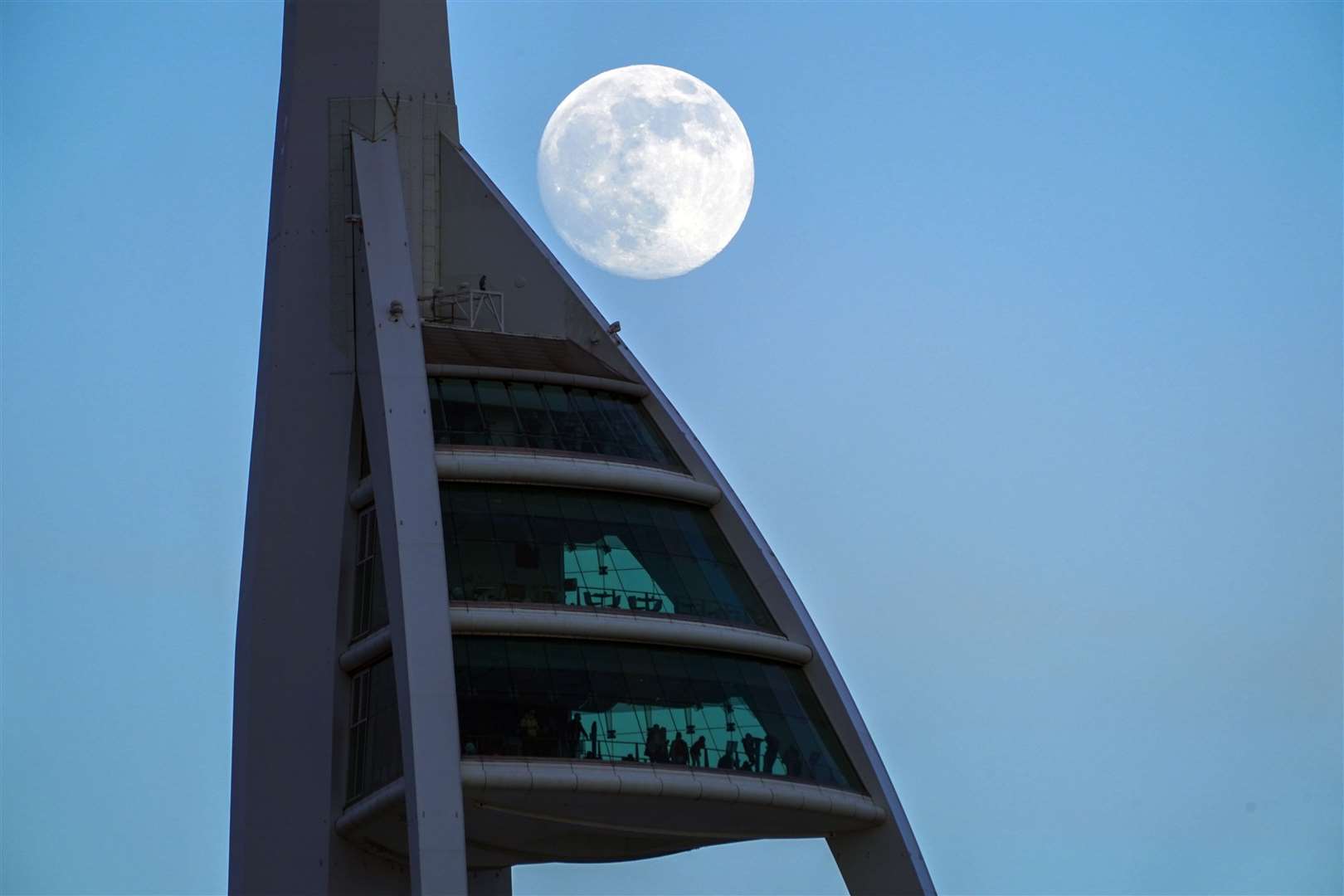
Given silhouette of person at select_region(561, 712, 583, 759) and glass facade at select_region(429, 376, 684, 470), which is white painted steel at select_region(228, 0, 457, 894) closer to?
glass facade at select_region(429, 376, 684, 470)

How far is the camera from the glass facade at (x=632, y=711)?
4047 cm

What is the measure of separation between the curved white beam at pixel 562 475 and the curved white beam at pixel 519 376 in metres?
2.42

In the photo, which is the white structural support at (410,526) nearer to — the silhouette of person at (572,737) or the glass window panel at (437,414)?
the glass window panel at (437,414)

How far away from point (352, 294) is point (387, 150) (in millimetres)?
3506

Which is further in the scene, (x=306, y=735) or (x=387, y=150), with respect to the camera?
(x=387, y=150)

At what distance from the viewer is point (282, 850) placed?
4422 centimetres

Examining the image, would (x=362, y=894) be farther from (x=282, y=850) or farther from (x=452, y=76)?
(x=452, y=76)

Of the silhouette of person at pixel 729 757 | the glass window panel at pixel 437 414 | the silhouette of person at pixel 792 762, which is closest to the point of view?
the silhouette of person at pixel 729 757

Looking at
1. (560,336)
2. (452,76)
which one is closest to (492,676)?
(560,336)

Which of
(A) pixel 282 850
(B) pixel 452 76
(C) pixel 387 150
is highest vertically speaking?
(B) pixel 452 76

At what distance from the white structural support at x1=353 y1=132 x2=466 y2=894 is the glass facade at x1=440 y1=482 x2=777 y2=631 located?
7.15 ft

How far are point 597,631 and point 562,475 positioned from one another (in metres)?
3.85

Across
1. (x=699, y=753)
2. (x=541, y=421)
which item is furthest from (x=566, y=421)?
(x=699, y=753)

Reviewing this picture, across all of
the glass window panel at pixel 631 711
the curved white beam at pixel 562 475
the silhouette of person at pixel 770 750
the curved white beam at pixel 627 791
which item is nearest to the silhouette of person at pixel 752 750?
the glass window panel at pixel 631 711
